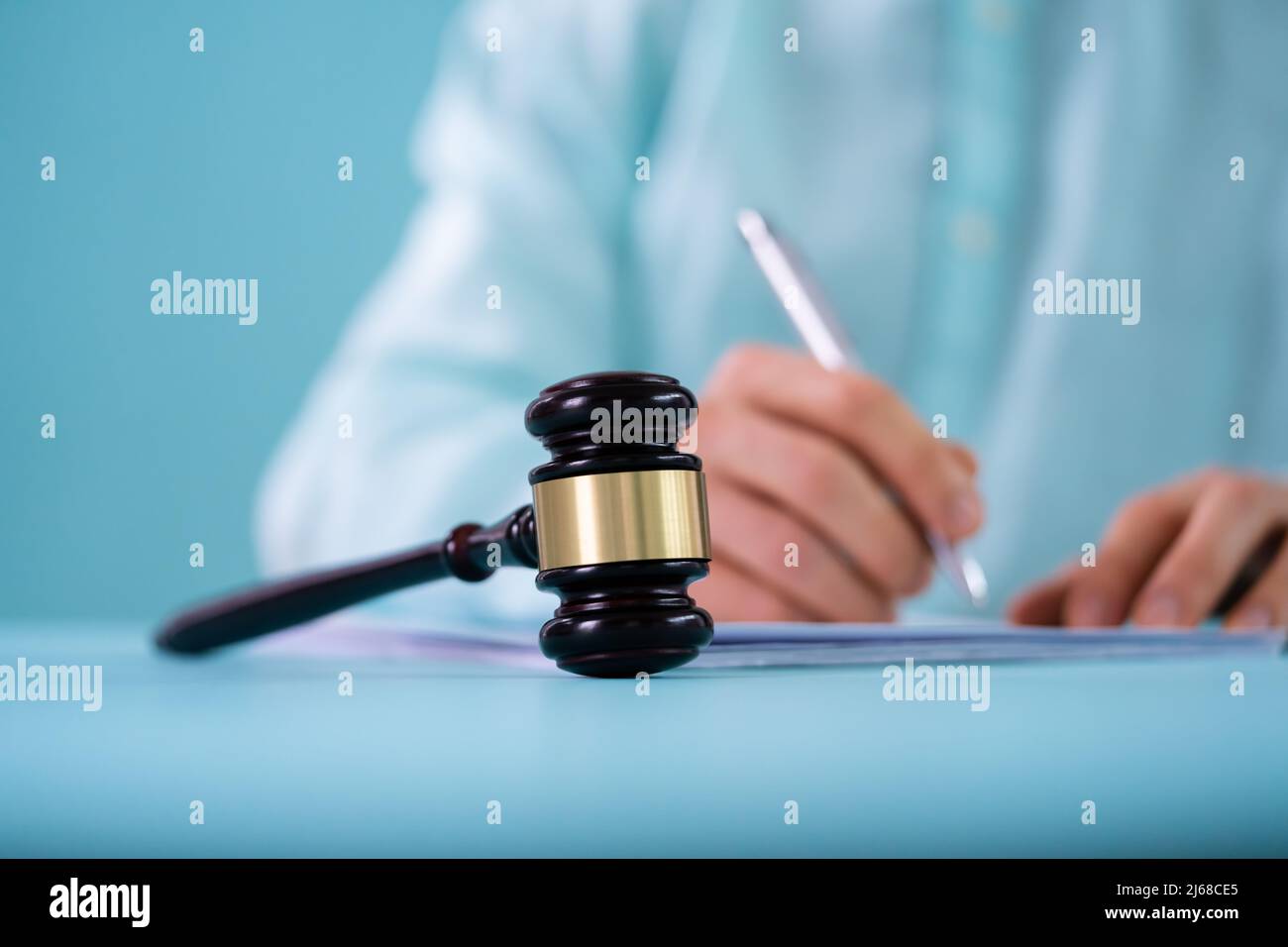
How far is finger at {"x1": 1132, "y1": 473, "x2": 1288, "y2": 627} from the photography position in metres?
0.81

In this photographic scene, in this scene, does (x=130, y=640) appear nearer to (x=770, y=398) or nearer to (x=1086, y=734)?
(x=770, y=398)

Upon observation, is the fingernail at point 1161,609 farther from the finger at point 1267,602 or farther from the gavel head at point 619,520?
the gavel head at point 619,520

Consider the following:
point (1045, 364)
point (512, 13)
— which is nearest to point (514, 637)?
point (1045, 364)

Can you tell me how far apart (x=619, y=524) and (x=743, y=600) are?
0.40 m

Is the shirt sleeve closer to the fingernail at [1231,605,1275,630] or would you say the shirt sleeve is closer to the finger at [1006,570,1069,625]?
the finger at [1006,570,1069,625]

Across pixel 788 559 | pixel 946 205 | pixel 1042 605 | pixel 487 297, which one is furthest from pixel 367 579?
pixel 946 205

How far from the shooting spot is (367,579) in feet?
1.95

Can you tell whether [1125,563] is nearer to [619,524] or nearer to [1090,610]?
[1090,610]

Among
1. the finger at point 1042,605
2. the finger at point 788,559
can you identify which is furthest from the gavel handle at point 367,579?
the finger at point 1042,605

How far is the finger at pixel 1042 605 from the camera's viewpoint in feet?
2.77

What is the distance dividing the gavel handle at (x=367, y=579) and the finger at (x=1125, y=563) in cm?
49

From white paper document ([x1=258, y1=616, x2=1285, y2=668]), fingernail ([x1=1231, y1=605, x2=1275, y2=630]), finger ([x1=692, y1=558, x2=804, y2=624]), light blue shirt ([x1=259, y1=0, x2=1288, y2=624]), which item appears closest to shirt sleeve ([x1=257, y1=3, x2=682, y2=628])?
light blue shirt ([x1=259, y1=0, x2=1288, y2=624])
